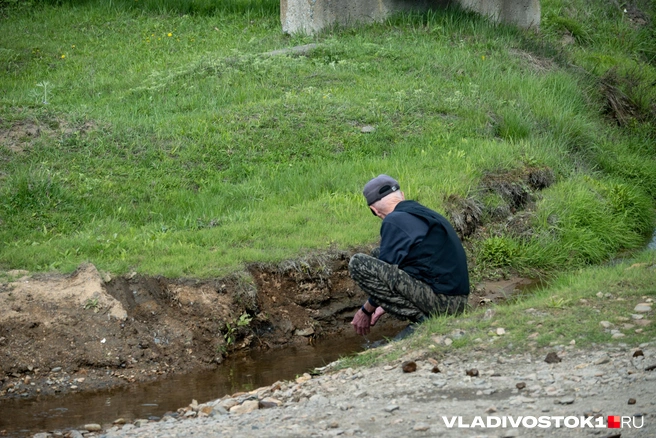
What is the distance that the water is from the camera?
21.2 ft

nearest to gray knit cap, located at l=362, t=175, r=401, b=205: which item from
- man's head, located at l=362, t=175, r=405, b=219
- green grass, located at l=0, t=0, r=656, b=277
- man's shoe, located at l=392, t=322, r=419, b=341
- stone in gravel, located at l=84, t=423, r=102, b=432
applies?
man's head, located at l=362, t=175, r=405, b=219

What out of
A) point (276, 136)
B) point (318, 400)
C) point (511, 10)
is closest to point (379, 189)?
point (318, 400)

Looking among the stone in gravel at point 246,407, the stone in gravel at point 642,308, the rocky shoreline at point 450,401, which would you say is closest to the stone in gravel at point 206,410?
the rocky shoreline at point 450,401

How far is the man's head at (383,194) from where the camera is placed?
6.88m

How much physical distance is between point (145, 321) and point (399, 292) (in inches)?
92.5

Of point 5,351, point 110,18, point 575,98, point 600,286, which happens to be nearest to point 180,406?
point 5,351

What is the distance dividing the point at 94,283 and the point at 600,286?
4287 mm

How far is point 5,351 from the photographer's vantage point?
285 inches

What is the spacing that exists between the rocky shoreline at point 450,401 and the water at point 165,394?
353 millimetres

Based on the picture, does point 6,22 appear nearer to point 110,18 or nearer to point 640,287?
point 110,18

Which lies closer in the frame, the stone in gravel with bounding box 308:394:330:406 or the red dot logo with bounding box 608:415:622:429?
the red dot logo with bounding box 608:415:622:429

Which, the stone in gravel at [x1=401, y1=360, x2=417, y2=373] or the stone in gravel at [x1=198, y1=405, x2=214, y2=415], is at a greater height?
the stone in gravel at [x1=401, y1=360, x2=417, y2=373]

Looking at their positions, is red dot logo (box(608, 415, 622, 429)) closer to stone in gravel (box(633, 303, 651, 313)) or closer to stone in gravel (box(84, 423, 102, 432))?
stone in gravel (box(633, 303, 651, 313))

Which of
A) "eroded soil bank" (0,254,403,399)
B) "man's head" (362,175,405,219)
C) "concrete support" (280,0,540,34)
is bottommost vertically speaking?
"eroded soil bank" (0,254,403,399)
